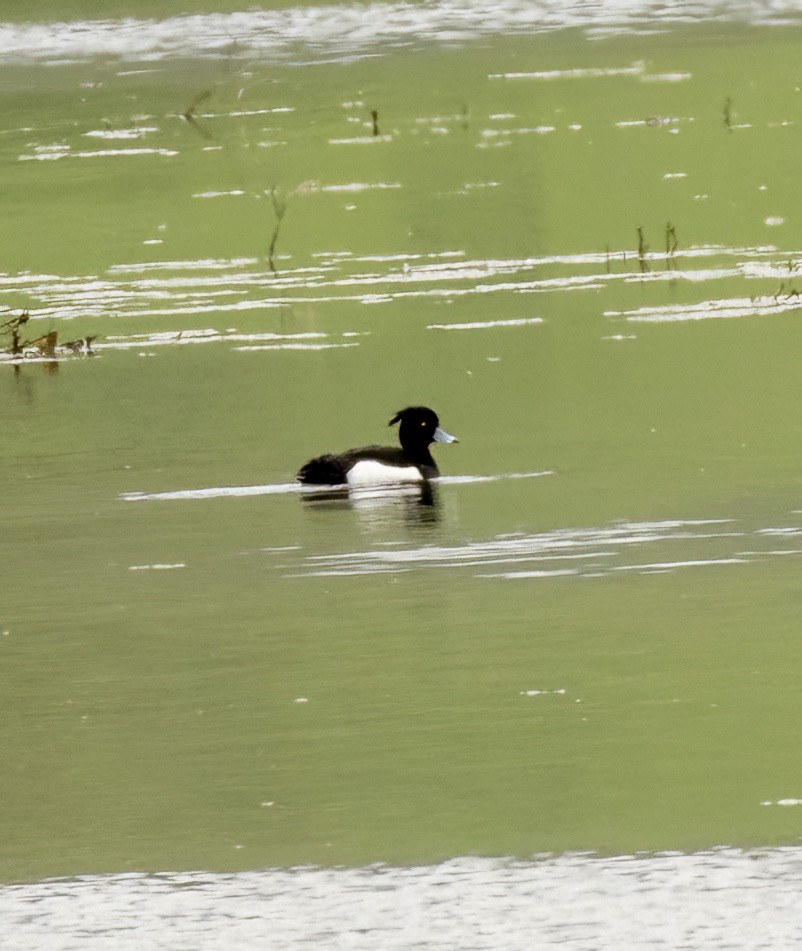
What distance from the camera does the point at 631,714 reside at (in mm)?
7012

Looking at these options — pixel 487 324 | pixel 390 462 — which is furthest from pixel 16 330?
pixel 390 462

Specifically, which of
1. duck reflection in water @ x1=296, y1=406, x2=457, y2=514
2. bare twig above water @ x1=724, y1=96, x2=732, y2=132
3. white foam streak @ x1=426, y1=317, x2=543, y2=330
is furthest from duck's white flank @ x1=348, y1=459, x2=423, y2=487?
bare twig above water @ x1=724, y1=96, x2=732, y2=132

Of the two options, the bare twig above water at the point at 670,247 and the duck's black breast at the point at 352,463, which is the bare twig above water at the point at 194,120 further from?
the duck's black breast at the point at 352,463

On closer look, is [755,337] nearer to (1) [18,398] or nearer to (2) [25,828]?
(1) [18,398]

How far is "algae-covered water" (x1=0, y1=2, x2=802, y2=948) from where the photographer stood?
6.03 metres

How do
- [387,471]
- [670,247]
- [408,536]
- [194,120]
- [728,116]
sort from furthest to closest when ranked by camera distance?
1. [194,120]
2. [728,116]
3. [670,247]
4. [387,471]
5. [408,536]

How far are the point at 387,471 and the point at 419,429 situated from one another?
33cm

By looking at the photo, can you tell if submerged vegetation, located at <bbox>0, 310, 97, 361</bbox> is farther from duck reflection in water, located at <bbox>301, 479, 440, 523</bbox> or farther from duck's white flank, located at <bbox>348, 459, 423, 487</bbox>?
duck reflection in water, located at <bbox>301, 479, 440, 523</bbox>

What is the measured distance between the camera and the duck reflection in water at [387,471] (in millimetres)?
11359

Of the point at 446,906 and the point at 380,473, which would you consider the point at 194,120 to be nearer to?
the point at 380,473

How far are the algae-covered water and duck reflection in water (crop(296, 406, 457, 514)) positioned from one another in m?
0.10

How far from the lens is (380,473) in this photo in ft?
38.5

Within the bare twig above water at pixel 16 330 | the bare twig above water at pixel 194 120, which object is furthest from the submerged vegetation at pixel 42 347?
the bare twig above water at pixel 194 120

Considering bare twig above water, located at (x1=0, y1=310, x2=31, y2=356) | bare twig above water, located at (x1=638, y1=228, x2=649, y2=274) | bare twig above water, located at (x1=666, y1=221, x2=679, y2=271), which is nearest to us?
bare twig above water, located at (x1=0, y1=310, x2=31, y2=356)
